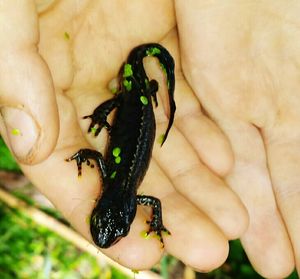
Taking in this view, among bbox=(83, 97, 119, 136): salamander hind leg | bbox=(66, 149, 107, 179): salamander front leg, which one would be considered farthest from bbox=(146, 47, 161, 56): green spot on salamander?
bbox=(66, 149, 107, 179): salamander front leg

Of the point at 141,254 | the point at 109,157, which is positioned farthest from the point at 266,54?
the point at 141,254

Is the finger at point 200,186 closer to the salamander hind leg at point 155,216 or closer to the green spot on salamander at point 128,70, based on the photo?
the salamander hind leg at point 155,216

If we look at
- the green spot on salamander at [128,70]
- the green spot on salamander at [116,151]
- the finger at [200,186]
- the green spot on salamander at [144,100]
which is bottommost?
the finger at [200,186]

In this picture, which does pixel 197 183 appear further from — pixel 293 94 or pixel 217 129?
pixel 293 94

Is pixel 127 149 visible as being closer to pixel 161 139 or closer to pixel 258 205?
pixel 161 139

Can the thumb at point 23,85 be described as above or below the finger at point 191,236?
above

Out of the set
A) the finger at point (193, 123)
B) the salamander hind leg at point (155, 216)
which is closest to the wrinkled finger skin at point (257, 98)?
the finger at point (193, 123)

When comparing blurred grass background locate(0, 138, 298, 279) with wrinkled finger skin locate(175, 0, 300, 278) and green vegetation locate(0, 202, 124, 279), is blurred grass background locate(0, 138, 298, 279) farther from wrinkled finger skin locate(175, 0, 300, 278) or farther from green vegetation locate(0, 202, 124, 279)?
wrinkled finger skin locate(175, 0, 300, 278)

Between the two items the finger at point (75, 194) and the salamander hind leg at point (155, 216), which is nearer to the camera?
the finger at point (75, 194)
